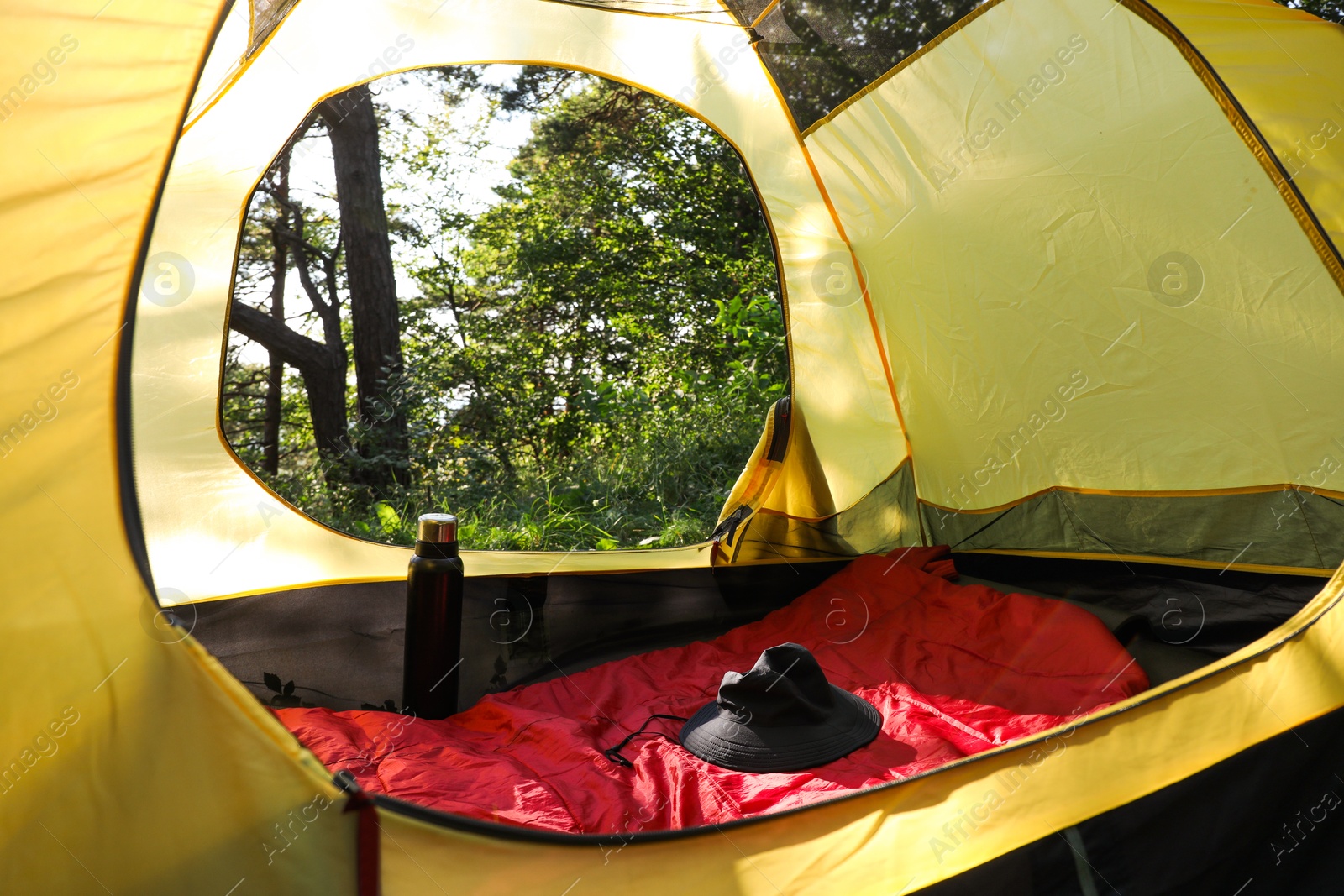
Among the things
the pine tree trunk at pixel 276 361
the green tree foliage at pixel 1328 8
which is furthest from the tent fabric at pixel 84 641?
the green tree foliage at pixel 1328 8

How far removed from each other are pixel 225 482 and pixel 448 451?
3346 mm

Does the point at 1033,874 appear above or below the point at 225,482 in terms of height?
below

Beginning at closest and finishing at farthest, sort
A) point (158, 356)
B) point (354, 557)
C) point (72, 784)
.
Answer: point (72, 784) < point (158, 356) < point (354, 557)

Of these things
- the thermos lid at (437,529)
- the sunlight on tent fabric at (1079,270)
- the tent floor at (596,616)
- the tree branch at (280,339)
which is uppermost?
the tree branch at (280,339)

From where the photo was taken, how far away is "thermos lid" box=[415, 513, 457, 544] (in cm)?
179

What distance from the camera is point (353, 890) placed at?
821 mm

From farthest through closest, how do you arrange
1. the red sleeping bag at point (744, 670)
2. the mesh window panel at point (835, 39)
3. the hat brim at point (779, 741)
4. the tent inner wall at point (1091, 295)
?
the mesh window panel at point (835, 39)
the tent inner wall at point (1091, 295)
the hat brim at point (779, 741)
the red sleeping bag at point (744, 670)

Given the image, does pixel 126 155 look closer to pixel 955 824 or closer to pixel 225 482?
pixel 225 482

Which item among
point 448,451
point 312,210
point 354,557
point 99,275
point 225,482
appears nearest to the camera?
point 99,275

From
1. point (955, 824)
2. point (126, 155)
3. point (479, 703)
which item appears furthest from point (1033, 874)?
point (126, 155)

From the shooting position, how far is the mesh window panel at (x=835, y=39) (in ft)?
7.11

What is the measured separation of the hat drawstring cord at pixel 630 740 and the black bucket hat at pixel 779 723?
0.27ft

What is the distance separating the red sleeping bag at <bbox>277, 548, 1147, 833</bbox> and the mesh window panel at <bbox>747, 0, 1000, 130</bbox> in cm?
135

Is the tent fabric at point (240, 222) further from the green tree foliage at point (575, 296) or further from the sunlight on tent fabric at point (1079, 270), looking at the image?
the green tree foliage at point (575, 296)
